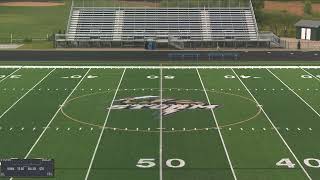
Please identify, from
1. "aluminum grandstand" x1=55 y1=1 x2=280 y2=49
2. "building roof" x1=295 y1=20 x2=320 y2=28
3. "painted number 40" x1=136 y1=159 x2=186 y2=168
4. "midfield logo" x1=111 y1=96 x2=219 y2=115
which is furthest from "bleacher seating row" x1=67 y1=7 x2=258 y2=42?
"painted number 40" x1=136 y1=159 x2=186 y2=168

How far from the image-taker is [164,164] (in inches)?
756

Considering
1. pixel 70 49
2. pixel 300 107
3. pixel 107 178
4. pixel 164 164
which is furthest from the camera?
pixel 70 49

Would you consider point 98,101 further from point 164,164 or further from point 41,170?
point 41,170

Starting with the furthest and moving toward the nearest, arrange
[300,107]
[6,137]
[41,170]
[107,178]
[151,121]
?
[300,107], [151,121], [6,137], [107,178], [41,170]

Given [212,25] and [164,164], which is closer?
[164,164]

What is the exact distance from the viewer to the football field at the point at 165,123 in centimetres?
1906

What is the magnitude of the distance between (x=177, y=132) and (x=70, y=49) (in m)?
27.7

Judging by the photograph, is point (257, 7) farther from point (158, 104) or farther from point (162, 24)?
point (158, 104)

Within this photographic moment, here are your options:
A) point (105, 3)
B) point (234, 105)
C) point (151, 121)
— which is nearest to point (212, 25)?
point (105, 3)

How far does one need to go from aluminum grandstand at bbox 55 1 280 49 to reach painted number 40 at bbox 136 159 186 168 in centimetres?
3060

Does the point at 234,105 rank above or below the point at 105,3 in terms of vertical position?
below

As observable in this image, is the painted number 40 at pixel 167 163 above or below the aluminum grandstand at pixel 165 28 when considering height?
below

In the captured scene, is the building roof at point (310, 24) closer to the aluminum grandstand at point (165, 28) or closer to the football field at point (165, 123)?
the aluminum grandstand at point (165, 28)

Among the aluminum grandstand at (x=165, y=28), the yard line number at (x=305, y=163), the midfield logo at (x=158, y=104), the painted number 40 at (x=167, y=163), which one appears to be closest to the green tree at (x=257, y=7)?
the aluminum grandstand at (x=165, y=28)
